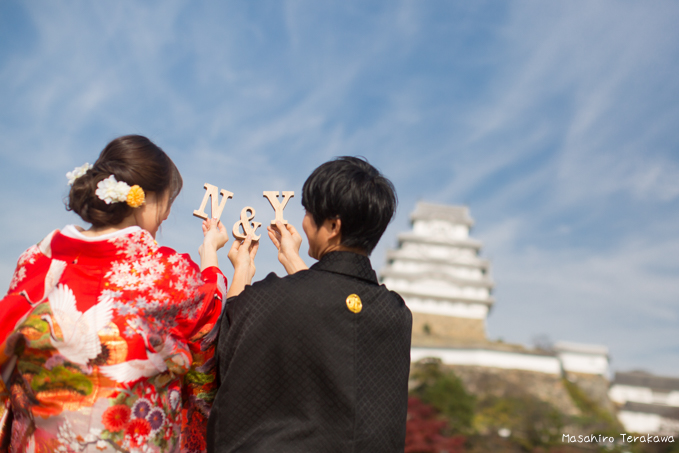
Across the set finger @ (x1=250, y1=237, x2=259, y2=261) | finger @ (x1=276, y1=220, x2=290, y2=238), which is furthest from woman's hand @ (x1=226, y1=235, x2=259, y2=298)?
finger @ (x1=276, y1=220, x2=290, y2=238)

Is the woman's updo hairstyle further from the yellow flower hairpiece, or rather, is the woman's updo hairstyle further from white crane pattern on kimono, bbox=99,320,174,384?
white crane pattern on kimono, bbox=99,320,174,384

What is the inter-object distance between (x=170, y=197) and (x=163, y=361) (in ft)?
1.85

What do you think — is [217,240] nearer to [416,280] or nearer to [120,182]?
[120,182]

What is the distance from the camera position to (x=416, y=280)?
3089 centimetres

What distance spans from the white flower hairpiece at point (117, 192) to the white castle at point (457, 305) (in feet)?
75.7

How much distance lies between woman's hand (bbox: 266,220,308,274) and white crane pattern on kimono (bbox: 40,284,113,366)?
2.12 feet

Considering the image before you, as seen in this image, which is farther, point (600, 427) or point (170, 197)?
point (600, 427)

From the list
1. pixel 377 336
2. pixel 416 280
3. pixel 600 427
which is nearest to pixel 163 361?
pixel 377 336

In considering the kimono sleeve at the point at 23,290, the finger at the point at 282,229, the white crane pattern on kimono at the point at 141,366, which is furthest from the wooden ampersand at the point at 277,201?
the kimono sleeve at the point at 23,290

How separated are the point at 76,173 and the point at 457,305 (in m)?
30.0

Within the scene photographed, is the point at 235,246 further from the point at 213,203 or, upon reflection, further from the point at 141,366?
the point at 141,366

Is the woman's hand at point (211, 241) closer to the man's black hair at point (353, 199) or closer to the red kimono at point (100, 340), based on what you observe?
the red kimono at point (100, 340)

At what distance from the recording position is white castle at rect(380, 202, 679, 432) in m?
24.6

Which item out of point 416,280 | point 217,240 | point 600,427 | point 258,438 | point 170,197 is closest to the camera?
point 258,438
